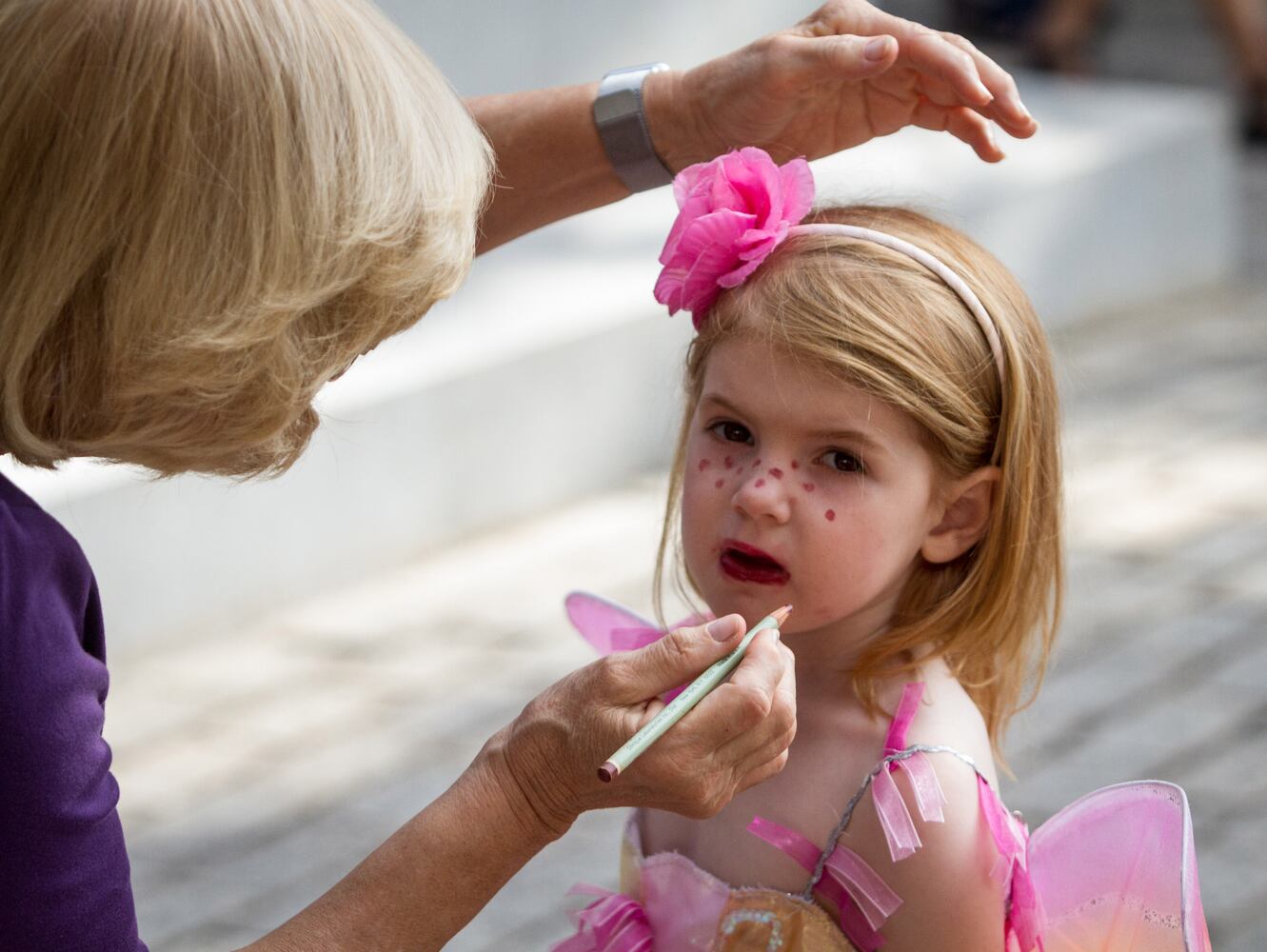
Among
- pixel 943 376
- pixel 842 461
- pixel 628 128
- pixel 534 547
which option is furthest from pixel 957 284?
pixel 534 547

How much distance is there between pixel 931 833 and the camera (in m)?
1.64

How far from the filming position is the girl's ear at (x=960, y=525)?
179 cm

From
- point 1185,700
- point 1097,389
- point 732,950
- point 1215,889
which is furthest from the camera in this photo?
point 1097,389

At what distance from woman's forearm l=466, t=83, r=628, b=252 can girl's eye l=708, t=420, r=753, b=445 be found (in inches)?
17.3

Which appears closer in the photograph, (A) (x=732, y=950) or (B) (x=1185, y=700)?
(A) (x=732, y=950)

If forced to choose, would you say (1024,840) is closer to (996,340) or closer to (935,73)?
(996,340)

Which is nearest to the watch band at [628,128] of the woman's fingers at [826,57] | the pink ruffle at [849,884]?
the woman's fingers at [826,57]

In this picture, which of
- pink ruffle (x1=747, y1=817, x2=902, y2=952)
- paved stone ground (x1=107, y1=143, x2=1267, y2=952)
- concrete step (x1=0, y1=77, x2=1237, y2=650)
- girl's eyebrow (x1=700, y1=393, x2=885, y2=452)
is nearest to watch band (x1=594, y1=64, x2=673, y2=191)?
girl's eyebrow (x1=700, y1=393, x2=885, y2=452)

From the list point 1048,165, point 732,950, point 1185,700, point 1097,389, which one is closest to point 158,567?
point 1185,700

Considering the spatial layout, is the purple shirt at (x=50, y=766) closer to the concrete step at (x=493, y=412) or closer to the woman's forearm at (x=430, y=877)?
the woman's forearm at (x=430, y=877)

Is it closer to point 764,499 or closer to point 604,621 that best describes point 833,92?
point 764,499

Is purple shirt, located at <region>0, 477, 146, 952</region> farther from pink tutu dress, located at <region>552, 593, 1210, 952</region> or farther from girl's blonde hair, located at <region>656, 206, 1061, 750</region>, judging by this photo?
girl's blonde hair, located at <region>656, 206, 1061, 750</region>

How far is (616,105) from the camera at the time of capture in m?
2.04

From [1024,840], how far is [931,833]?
20cm
